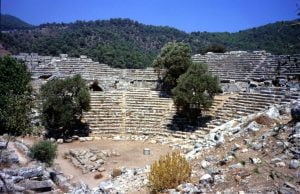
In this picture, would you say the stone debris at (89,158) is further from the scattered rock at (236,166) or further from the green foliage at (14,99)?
the scattered rock at (236,166)

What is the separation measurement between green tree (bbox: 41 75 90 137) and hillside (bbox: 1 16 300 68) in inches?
1219

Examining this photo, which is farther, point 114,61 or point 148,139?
point 114,61

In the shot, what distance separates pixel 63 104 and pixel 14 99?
9.53m

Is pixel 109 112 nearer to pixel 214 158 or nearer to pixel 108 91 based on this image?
pixel 108 91

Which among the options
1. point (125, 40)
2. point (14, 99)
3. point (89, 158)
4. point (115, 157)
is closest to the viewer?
point (14, 99)

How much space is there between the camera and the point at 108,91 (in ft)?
117

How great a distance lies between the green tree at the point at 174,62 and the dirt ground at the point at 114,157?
981 cm

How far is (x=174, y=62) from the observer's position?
3388 centimetres

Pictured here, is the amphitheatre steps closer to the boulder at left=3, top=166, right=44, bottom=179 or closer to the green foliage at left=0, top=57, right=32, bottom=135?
the green foliage at left=0, top=57, right=32, bottom=135

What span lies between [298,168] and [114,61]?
52988 mm

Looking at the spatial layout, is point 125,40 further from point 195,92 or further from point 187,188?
point 187,188

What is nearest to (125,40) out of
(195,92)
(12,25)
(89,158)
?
(195,92)

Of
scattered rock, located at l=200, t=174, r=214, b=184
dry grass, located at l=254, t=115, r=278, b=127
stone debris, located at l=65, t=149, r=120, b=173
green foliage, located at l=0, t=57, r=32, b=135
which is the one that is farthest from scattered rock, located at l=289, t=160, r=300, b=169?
stone debris, located at l=65, t=149, r=120, b=173

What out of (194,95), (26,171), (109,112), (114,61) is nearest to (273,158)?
(26,171)
